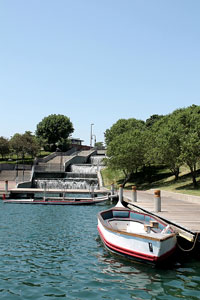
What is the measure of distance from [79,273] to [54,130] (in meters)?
101

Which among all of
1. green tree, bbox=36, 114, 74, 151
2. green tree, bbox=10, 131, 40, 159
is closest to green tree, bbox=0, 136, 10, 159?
green tree, bbox=10, 131, 40, 159

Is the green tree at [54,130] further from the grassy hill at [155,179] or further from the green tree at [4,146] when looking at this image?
the grassy hill at [155,179]

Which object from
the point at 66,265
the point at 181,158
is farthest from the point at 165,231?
the point at 181,158

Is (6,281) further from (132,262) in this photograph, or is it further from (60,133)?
(60,133)

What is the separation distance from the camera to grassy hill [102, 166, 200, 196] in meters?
48.6

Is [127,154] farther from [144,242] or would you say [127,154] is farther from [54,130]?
[54,130]

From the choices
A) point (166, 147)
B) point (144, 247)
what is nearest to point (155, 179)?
point (166, 147)

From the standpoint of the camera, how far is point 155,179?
6034 centimetres

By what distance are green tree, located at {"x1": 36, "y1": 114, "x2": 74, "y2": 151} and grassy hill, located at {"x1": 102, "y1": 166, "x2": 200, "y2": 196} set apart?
42613 millimetres

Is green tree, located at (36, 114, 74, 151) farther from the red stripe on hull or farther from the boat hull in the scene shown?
the boat hull

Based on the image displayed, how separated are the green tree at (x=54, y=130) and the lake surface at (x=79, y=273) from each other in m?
92.5

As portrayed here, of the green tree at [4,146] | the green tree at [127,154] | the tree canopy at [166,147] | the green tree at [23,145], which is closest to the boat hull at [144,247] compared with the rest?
the tree canopy at [166,147]

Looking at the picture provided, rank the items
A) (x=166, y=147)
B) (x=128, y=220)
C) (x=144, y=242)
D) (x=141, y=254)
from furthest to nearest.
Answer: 1. (x=166, y=147)
2. (x=128, y=220)
3. (x=141, y=254)
4. (x=144, y=242)

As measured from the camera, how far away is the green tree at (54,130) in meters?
112
